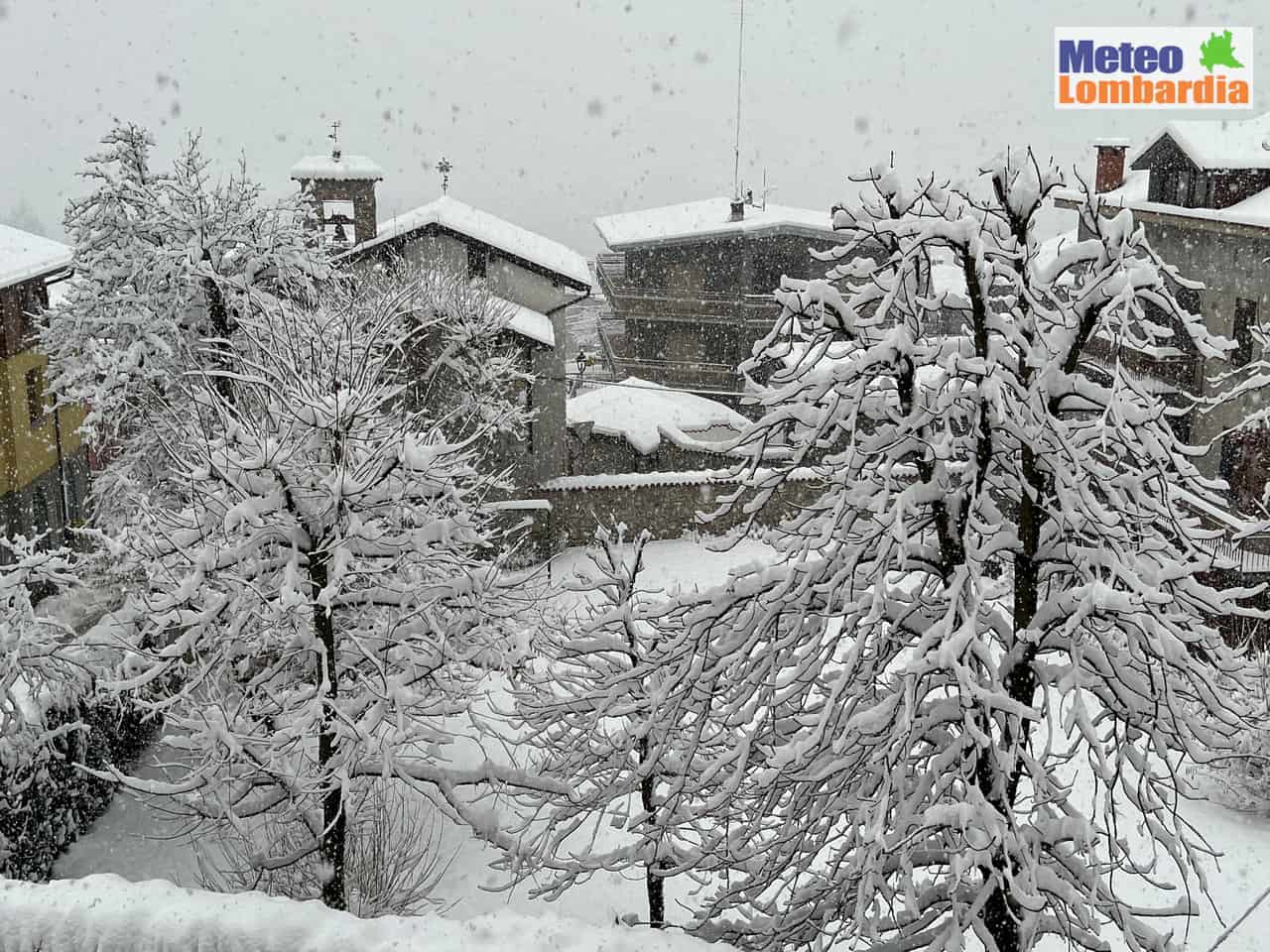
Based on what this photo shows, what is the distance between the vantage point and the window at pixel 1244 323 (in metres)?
21.3

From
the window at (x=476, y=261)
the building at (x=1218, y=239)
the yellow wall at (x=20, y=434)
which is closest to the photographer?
the building at (x=1218, y=239)

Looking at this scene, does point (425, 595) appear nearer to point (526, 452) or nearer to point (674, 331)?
point (526, 452)

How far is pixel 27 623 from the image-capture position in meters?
9.92

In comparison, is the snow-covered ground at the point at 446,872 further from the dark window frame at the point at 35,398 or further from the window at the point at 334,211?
the window at the point at 334,211

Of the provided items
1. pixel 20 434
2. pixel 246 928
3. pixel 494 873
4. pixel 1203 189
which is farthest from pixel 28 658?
pixel 1203 189

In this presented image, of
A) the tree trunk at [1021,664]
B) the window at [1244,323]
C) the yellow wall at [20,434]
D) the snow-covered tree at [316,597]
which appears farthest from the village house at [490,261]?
the tree trunk at [1021,664]

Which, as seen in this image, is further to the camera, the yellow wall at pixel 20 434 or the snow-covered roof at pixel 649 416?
the snow-covered roof at pixel 649 416

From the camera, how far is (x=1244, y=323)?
21422 mm

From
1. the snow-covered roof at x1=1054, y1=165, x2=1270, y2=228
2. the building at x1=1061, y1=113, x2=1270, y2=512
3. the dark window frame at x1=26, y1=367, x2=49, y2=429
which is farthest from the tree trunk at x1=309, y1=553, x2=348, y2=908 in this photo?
the dark window frame at x1=26, y1=367, x2=49, y2=429

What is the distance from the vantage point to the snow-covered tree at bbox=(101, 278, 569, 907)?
299 inches

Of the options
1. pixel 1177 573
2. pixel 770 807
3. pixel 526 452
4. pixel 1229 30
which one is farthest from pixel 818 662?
pixel 1229 30

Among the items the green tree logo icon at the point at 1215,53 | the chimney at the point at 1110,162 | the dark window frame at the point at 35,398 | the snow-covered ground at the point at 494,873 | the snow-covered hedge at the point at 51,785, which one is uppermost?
the green tree logo icon at the point at 1215,53

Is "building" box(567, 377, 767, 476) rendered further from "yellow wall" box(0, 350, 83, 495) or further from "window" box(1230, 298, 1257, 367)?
"yellow wall" box(0, 350, 83, 495)

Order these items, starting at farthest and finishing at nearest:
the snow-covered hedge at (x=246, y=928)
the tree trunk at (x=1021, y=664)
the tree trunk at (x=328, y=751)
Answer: the tree trunk at (x=328, y=751) → the tree trunk at (x=1021, y=664) → the snow-covered hedge at (x=246, y=928)
